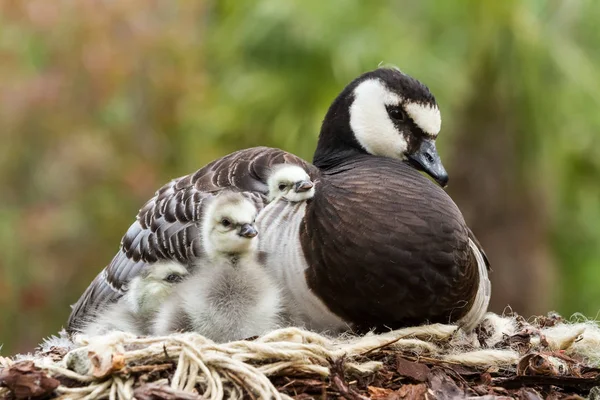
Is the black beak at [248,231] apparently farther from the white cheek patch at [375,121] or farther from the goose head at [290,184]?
the white cheek patch at [375,121]

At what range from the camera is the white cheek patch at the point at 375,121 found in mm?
3447

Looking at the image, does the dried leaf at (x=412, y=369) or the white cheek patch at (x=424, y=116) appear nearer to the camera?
the dried leaf at (x=412, y=369)

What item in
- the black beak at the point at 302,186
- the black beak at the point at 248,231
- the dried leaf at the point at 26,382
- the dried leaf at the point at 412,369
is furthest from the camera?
the black beak at the point at 302,186

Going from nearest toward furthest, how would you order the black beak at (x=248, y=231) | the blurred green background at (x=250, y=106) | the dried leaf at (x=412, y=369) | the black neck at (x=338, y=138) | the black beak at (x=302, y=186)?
the dried leaf at (x=412, y=369) → the black beak at (x=248, y=231) → the black beak at (x=302, y=186) → the black neck at (x=338, y=138) → the blurred green background at (x=250, y=106)

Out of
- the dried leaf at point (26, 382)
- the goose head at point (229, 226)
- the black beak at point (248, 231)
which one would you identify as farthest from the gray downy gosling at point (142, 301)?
the dried leaf at point (26, 382)

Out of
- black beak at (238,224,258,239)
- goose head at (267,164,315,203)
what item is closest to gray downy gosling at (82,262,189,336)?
black beak at (238,224,258,239)

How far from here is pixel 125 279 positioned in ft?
10.7

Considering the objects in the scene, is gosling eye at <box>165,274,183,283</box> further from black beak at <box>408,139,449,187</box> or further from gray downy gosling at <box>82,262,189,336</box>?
black beak at <box>408,139,449,187</box>

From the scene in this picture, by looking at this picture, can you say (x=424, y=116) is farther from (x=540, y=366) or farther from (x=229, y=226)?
(x=540, y=366)

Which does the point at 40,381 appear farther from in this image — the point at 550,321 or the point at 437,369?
the point at 550,321

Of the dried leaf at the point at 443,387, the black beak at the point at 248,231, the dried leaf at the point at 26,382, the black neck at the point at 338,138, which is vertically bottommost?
the dried leaf at the point at 443,387

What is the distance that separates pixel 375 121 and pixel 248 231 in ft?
2.76

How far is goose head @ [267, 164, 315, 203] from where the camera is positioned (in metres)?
3.00

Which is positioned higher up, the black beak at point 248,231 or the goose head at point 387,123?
the goose head at point 387,123
